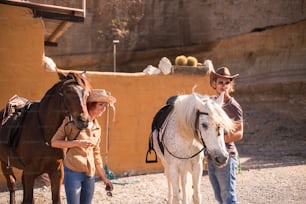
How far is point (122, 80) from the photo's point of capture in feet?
29.1

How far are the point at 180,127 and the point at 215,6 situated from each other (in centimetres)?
1562

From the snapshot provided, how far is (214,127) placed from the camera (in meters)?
3.95

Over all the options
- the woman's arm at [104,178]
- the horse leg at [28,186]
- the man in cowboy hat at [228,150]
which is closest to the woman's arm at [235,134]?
the man in cowboy hat at [228,150]

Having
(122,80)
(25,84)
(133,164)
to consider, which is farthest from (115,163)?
(25,84)

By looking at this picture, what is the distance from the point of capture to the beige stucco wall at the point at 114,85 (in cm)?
773

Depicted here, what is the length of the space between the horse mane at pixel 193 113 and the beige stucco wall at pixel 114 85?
3976mm

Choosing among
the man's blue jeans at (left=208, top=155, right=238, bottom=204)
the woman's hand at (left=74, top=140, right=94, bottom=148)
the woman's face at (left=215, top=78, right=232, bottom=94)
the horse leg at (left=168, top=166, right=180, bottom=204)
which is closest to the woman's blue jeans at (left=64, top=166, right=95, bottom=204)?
the woman's hand at (left=74, top=140, right=94, bottom=148)

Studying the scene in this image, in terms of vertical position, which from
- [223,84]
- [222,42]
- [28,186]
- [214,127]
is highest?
[222,42]

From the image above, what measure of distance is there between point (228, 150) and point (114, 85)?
4776 millimetres

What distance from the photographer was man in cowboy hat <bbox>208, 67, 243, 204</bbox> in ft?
13.7

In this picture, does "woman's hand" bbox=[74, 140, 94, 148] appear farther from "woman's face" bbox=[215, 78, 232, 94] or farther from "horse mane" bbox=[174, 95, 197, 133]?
"woman's face" bbox=[215, 78, 232, 94]

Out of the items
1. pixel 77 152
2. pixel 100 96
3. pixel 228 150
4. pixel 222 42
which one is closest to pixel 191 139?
pixel 228 150

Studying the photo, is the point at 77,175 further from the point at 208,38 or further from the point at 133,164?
the point at 208,38

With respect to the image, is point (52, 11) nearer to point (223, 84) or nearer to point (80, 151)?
point (223, 84)
